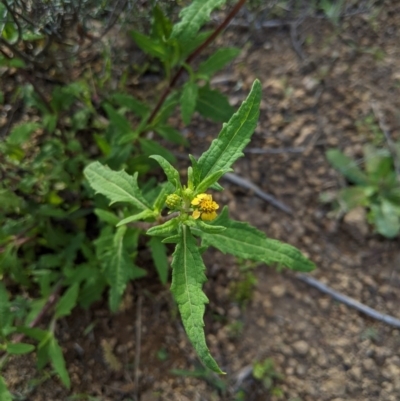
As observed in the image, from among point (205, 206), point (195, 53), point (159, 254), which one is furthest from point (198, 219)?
point (195, 53)

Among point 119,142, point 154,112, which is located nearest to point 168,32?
point 154,112

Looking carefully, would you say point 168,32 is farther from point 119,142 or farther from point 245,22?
point 245,22

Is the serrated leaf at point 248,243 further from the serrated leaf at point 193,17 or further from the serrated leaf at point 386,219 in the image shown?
the serrated leaf at point 386,219

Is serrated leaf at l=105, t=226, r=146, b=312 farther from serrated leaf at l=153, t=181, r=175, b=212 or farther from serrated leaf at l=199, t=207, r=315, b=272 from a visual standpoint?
serrated leaf at l=199, t=207, r=315, b=272

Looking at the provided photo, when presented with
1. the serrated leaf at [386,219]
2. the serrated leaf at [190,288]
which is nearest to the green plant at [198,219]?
the serrated leaf at [190,288]

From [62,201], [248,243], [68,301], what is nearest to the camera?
[248,243]

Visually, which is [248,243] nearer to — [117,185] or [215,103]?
[117,185]
